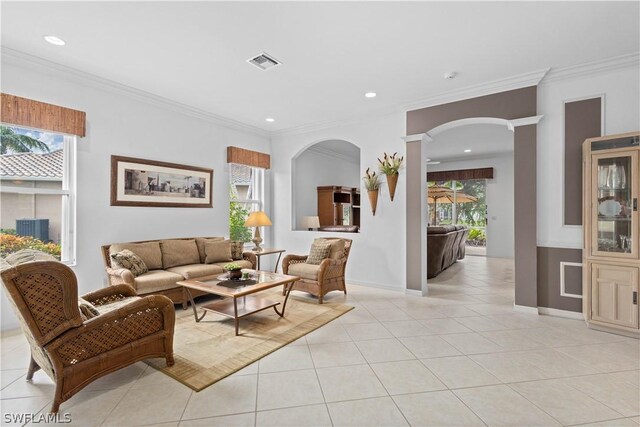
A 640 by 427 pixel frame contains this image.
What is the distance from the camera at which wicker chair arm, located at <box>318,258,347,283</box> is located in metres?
4.29

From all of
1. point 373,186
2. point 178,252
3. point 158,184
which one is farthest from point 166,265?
point 373,186

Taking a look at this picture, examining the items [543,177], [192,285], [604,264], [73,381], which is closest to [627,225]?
[604,264]

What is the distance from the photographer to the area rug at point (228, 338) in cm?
244

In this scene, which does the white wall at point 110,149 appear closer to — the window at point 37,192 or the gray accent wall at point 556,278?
the window at point 37,192

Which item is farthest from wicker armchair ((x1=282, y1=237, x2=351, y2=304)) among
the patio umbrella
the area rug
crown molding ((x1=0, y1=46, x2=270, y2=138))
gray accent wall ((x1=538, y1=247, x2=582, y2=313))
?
the patio umbrella

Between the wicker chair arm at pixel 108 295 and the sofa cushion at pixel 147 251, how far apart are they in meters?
1.18

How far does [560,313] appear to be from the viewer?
3715 mm

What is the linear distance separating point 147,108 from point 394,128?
3.75 meters

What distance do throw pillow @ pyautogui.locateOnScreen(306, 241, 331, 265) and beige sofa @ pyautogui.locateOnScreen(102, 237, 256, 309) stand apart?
0.97 meters

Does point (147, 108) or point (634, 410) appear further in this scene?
point (147, 108)

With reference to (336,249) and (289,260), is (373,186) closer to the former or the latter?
(336,249)

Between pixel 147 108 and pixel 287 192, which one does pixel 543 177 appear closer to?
pixel 287 192

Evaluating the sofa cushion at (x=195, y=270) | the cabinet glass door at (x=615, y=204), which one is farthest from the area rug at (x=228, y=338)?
the cabinet glass door at (x=615, y=204)

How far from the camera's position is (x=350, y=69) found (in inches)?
144
